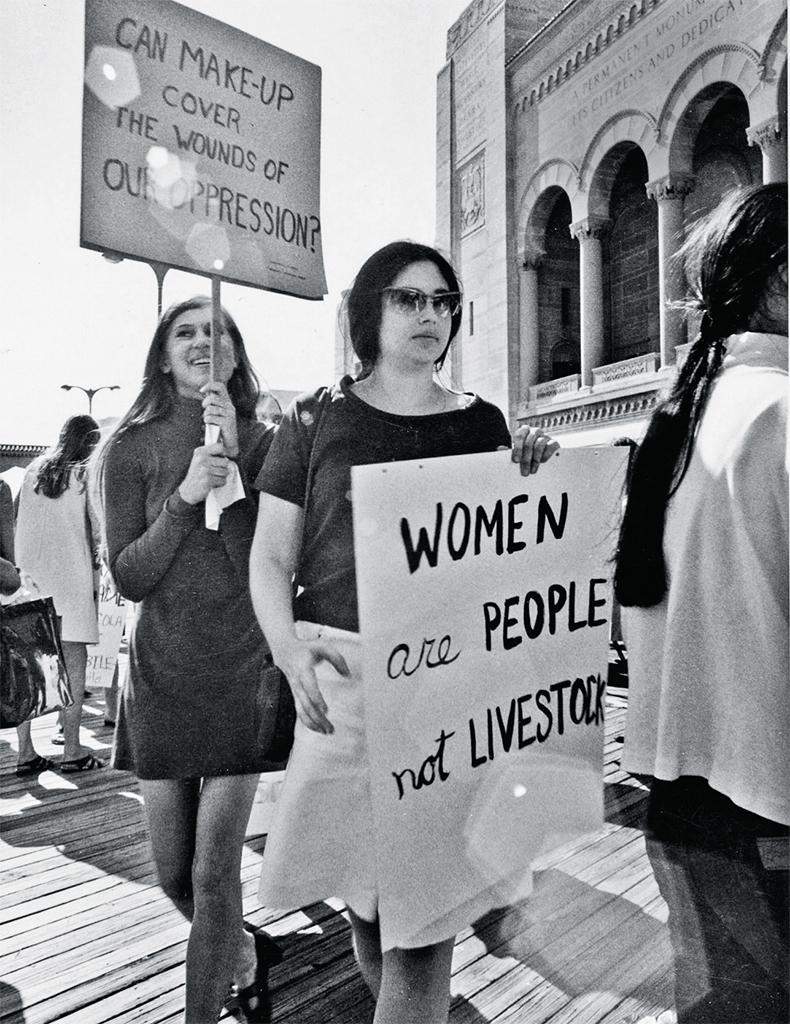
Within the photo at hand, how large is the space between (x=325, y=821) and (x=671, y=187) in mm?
1582

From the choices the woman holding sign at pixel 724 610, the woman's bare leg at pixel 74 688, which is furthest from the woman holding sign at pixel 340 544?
the woman's bare leg at pixel 74 688

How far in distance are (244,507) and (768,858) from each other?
1197 millimetres

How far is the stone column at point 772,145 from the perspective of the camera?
1476 millimetres

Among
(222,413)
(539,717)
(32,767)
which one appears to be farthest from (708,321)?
(32,767)

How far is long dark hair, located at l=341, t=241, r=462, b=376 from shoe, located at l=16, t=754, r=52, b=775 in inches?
98.1

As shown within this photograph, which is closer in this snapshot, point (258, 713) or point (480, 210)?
point (258, 713)

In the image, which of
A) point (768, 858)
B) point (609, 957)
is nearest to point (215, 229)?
point (768, 858)

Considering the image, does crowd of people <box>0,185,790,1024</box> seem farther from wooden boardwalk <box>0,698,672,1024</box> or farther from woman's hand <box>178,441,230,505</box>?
wooden boardwalk <box>0,698,672,1024</box>

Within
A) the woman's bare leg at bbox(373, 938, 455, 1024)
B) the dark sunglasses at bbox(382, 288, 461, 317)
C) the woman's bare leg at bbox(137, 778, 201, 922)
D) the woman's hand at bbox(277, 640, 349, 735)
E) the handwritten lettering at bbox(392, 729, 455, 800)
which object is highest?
the dark sunglasses at bbox(382, 288, 461, 317)

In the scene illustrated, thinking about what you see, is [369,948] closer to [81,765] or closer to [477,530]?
[477,530]

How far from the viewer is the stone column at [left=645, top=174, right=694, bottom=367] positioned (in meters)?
1.60

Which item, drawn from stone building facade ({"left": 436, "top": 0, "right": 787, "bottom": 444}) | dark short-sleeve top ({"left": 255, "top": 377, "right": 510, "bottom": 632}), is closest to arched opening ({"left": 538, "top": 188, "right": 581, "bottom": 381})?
stone building facade ({"left": 436, "top": 0, "right": 787, "bottom": 444})

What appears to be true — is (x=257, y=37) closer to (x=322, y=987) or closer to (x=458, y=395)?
(x=458, y=395)

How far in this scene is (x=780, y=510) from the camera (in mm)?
1256
